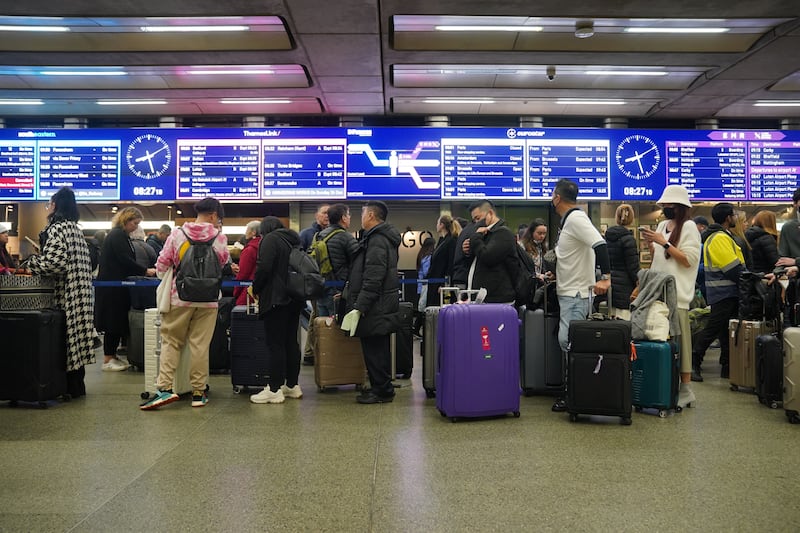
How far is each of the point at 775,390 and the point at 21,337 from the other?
237 inches

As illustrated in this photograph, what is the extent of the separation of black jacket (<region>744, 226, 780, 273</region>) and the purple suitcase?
3241 millimetres

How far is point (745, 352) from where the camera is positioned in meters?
5.94

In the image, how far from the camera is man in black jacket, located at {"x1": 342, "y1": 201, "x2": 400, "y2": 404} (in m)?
5.19

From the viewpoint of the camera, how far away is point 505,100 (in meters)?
9.57

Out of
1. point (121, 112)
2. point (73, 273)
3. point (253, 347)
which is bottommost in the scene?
point (253, 347)

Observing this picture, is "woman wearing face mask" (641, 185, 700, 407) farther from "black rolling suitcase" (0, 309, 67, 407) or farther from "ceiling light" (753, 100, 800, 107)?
"ceiling light" (753, 100, 800, 107)

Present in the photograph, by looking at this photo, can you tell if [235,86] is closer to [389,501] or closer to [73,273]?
[73,273]

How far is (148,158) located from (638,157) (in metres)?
7.37

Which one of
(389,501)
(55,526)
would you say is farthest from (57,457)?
(389,501)

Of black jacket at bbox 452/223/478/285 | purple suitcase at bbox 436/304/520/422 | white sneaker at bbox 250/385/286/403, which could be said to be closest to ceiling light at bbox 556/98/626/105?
black jacket at bbox 452/223/478/285

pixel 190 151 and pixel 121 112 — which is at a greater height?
pixel 121 112

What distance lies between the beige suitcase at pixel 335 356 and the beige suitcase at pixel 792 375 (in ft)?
11.1

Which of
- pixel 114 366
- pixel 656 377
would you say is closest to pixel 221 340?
pixel 114 366

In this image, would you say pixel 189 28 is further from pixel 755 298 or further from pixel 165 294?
pixel 755 298
